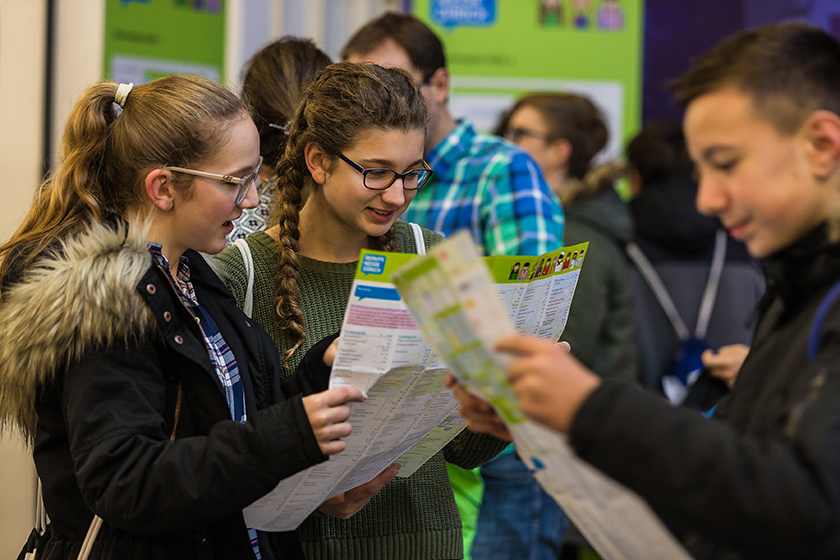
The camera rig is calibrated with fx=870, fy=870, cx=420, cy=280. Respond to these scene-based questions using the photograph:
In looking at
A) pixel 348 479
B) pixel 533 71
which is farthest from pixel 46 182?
pixel 533 71

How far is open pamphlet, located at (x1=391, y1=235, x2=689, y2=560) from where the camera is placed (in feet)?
3.39

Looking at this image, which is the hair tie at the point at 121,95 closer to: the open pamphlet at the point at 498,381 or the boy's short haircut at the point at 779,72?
the open pamphlet at the point at 498,381

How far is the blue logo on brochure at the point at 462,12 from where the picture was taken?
4.84m

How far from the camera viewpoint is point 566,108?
372 cm

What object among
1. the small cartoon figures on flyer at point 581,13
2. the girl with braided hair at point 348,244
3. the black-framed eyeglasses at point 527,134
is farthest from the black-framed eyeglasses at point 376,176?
the small cartoon figures on flyer at point 581,13

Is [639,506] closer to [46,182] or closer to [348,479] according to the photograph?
[348,479]

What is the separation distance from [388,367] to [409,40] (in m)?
1.59

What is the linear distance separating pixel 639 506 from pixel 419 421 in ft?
1.67

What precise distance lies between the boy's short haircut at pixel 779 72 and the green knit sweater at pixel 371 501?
89 cm

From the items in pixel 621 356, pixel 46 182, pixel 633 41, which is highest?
pixel 633 41

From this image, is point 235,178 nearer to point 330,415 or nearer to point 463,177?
point 330,415

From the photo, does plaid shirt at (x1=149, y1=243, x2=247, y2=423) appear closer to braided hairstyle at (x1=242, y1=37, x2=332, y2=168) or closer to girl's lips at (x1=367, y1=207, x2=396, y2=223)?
girl's lips at (x1=367, y1=207, x2=396, y2=223)

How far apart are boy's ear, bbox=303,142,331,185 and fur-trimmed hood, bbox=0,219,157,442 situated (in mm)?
548

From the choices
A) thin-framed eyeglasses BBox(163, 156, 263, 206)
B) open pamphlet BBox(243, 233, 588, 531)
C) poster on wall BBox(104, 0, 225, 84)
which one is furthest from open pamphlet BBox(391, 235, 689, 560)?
poster on wall BBox(104, 0, 225, 84)
